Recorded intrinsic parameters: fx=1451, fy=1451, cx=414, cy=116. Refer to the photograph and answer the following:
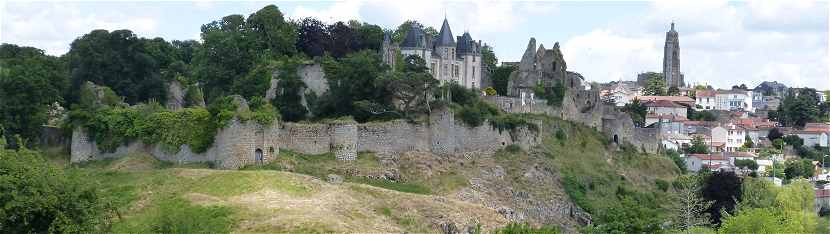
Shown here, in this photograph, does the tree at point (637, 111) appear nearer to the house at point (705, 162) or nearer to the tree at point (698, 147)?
the tree at point (698, 147)

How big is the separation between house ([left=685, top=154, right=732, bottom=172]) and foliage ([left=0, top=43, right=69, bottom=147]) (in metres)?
45.9

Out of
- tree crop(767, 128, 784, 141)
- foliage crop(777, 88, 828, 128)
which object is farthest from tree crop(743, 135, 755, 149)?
foliage crop(777, 88, 828, 128)

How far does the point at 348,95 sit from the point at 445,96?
20.2 ft

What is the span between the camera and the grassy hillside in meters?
49.7

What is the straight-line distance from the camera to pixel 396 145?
6359 centimetres

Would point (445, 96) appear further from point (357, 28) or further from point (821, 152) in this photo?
point (821, 152)

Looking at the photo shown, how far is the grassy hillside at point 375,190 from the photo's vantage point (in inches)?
1957

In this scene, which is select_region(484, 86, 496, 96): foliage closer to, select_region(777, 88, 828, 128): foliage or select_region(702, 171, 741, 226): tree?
select_region(702, 171, 741, 226): tree

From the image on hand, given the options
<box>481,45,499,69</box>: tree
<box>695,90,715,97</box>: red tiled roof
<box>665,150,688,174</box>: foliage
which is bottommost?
<box>665,150,688,174</box>: foliage

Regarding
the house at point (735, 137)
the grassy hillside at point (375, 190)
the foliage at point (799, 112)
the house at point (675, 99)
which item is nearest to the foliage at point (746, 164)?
the house at point (735, 137)

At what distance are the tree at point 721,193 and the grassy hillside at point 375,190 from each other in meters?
3.48

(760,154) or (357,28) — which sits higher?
(357,28)

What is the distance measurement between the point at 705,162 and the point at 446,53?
1166 inches

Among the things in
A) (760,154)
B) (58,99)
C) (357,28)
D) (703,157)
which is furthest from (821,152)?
(58,99)
